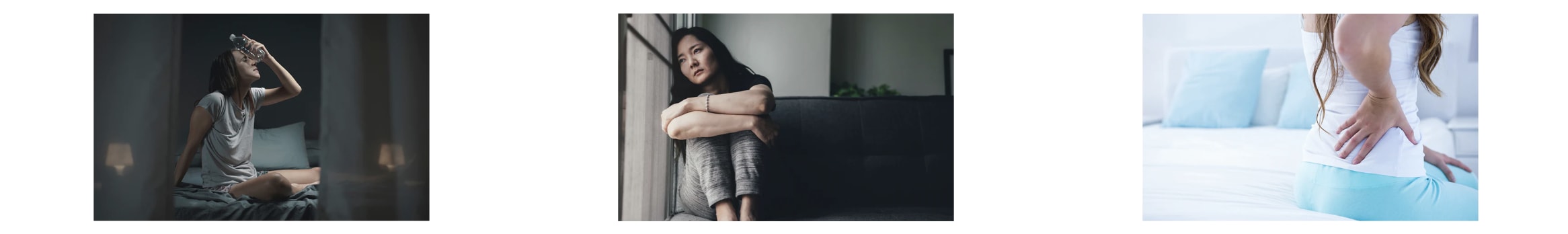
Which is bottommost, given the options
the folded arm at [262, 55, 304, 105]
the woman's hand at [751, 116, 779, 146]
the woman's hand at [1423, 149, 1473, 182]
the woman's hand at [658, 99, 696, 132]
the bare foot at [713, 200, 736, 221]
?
the bare foot at [713, 200, 736, 221]

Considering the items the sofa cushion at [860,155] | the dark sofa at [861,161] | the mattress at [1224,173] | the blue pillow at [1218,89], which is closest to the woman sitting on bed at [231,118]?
the dark sofa at [861,161]

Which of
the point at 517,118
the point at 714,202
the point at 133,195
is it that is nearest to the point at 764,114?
the point at 714,202

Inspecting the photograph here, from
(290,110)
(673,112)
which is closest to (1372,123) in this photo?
(673,112)

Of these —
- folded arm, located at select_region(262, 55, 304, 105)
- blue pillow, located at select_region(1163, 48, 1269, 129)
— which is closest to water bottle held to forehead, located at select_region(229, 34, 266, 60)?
folded arm, located at select_region(262, 55, 304, 105)

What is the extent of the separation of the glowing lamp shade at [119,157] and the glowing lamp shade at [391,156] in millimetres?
818

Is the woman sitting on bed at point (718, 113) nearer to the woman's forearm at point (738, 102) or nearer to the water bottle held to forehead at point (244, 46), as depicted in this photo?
the woman's forearm at point (738, 102)

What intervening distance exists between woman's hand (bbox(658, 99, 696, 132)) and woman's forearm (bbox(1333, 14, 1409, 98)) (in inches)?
81.5

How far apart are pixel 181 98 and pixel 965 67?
254 centimetres

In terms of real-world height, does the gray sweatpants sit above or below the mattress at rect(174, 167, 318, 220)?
above

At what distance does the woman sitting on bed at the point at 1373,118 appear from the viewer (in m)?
2.39

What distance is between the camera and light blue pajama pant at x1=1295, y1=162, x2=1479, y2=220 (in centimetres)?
244

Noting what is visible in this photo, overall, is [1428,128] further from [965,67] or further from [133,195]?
[133,195]

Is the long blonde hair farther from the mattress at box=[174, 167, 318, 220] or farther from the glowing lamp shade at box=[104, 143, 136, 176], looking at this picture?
the glowing lamp shade at box=[104, 143, 136, 176]

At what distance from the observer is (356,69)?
241 cm
